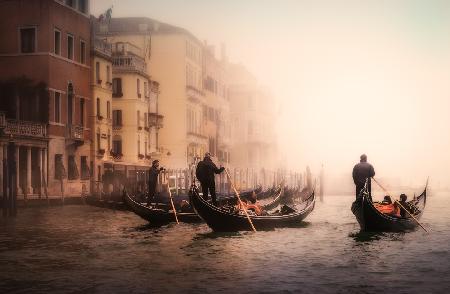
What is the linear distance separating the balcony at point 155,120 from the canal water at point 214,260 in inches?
821

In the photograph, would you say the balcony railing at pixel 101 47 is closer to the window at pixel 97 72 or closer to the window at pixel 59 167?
the window at pixel 97 72

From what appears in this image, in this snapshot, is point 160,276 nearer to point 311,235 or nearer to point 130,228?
point 311,235

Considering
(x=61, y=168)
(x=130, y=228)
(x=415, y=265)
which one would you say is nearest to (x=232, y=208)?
(x=130, y=228)

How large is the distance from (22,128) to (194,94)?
17.7 m

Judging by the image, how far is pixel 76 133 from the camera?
3181 cm

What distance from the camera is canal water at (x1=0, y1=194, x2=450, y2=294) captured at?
1010 cm

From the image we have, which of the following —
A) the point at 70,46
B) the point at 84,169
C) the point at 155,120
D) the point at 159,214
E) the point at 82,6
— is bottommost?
the point at 159,214

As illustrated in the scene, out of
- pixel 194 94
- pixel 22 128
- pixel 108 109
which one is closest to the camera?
pixel 22 128

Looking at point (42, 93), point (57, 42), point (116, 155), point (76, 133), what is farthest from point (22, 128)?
point (116, 155)

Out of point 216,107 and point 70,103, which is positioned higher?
point 216,107

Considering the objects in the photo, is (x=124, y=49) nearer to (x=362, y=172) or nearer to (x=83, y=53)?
(x=83, y=53)

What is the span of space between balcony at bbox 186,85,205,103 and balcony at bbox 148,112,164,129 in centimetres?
253

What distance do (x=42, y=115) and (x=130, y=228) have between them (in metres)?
12.5

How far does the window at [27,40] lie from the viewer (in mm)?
30281
